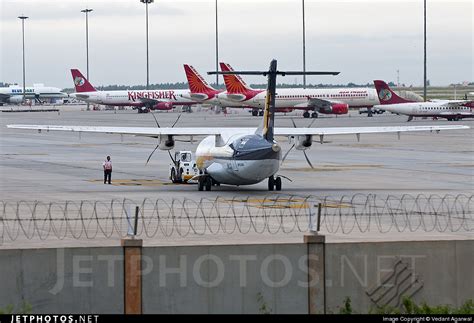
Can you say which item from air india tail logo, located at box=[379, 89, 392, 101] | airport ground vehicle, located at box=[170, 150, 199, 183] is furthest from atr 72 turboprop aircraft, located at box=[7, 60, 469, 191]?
air india tail logo, located at box=[379, 89, 392, 101]

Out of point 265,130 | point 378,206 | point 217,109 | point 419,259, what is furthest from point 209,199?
point 217,109

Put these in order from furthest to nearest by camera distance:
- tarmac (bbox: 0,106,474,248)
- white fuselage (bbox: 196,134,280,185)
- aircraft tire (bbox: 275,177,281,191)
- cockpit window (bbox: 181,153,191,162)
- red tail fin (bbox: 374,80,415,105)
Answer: red tail fin (bbox: 374,80,415,105), cockpit window (bbox: 181,153,191,162), aircraft tire (bbox: 275,177,281,191), tarmac (bbox: 0,106,474,248), white fuselage (bbox: 196,134,280,185)

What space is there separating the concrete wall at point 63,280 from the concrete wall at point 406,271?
5072 millimetres

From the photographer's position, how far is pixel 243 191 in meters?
48.8

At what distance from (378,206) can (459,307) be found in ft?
51.5

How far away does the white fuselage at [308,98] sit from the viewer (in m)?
144

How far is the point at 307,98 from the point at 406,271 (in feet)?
387

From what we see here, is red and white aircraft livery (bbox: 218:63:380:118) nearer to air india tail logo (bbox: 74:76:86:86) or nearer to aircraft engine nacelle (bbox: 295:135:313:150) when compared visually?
air india tail logo (bbox: 74:76:86:86)

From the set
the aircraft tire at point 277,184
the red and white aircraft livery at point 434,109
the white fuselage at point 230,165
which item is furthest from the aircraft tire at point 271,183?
the red and white aircraft livery at point 434,109

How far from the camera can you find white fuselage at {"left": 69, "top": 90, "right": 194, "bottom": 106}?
598 feet

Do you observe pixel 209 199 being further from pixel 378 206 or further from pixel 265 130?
pixel 378 206

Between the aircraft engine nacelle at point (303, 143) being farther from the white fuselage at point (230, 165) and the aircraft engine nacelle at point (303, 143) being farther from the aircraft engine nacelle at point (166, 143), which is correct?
the aircraft engine nacelle at point (166, 143)

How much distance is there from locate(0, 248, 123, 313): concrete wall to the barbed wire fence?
1212 mm

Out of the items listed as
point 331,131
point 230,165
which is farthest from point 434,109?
point 230,165
